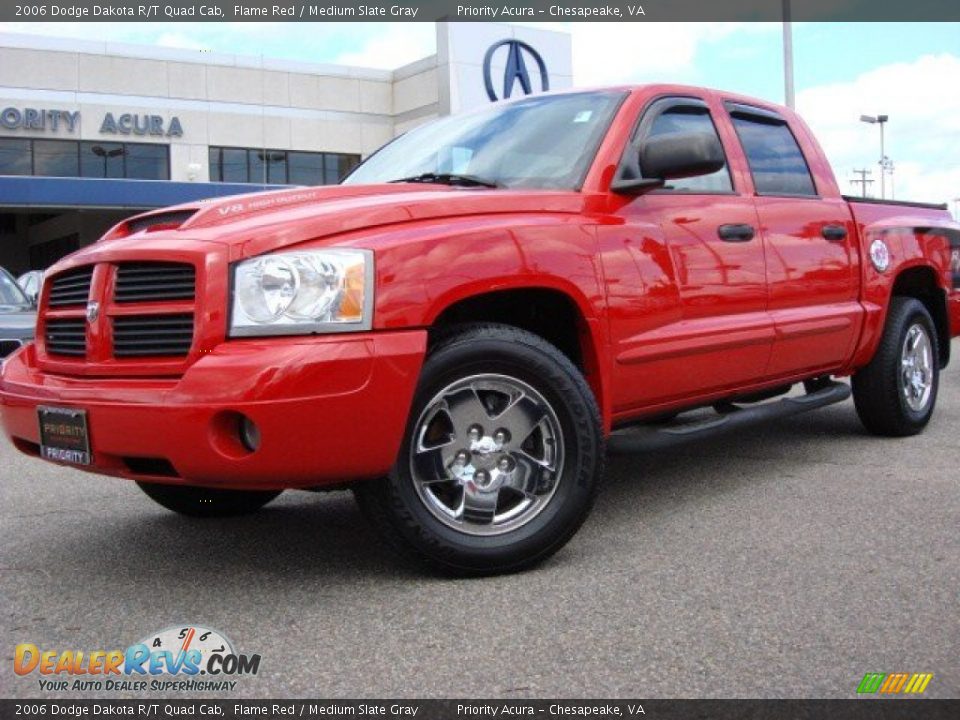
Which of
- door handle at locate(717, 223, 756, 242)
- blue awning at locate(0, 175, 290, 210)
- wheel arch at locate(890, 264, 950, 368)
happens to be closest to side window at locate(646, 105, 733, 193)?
door handle at locate(717, 223, 756, 242)

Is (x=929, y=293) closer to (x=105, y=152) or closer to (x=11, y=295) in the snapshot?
(x=11, y=295)

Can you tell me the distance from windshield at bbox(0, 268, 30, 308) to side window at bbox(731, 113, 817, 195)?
6500mm

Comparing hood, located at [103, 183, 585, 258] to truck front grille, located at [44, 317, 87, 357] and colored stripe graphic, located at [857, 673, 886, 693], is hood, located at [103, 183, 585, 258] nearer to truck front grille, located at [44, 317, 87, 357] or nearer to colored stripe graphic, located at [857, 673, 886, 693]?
truck front grille, located at [44, 317, 87, 357]

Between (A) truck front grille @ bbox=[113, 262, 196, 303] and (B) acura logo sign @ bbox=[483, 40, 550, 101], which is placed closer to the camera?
(A) truck front grille @ bbox=[113, 262, 196, 303]

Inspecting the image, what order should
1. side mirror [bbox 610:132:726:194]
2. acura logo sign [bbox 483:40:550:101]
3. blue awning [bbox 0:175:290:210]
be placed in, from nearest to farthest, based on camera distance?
side mirror [bbox 610:132:726:194] < blue awning [bbox 0:175:290:210] < acura logo sign [bbox 483:40:550:101]

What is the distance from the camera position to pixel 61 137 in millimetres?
32906

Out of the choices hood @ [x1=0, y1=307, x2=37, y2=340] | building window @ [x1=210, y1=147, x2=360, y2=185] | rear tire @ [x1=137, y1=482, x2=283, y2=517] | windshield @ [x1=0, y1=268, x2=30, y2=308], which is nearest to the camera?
rear tire @ [x1=137, y1=482, x2=283, y2=517]

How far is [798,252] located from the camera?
496 centimetres

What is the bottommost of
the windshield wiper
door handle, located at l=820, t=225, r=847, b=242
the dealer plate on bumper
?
the dealer plate on bumper

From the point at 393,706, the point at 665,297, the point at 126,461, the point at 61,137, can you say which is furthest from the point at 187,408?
the point at 61,137

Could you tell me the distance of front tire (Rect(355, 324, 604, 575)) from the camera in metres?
3.33

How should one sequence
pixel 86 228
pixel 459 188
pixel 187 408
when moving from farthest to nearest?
pixel 86 228, pixel 459 188, pixel 187 408

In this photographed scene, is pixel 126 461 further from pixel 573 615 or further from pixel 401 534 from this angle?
pixel 573 615

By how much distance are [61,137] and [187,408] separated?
32919 millimetres
